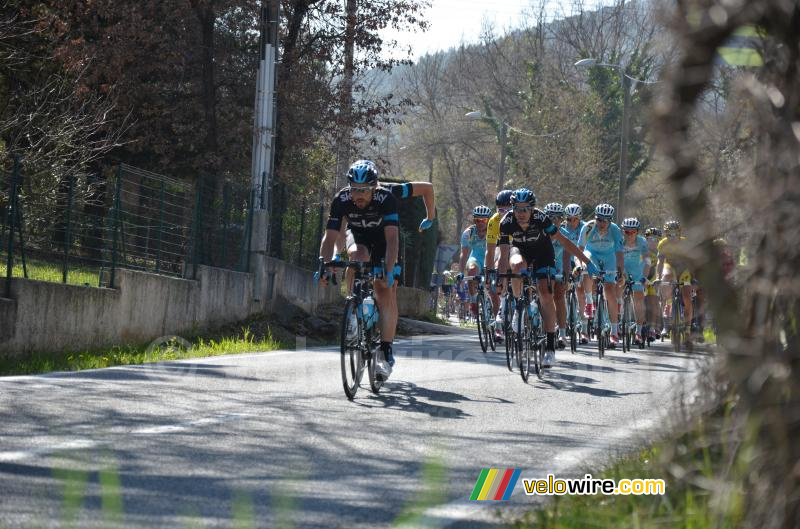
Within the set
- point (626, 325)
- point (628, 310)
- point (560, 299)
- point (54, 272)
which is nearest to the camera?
point (54, 272)

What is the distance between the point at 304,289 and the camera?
23.7 meters

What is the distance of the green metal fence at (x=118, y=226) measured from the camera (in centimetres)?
1398

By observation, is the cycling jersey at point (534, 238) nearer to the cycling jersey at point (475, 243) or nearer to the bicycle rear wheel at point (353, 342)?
the bicycle rear wheel at point (353, 342)

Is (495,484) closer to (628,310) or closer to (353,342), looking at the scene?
(353,342)

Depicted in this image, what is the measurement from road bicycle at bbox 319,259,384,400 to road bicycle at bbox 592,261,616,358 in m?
7.32

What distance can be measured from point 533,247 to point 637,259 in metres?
6.43

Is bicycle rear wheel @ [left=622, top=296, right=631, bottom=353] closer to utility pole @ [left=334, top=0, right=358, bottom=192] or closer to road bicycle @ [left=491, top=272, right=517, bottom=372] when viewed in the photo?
road bicycle @ [left=491, top=272, right=517, bottom=372]

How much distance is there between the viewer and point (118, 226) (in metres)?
16.1

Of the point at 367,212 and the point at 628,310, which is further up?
the point at 367,212

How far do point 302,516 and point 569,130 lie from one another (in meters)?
51.9

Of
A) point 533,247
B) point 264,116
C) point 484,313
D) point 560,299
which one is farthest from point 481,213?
point 533,247

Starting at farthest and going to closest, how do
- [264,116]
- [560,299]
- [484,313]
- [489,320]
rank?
[264,116] → [484,313] → [489,320] → [560,299]

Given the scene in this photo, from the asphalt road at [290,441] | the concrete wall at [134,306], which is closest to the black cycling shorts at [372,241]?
the asphalt road at [290,441]

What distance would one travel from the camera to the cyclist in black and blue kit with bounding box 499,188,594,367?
42.1ft
